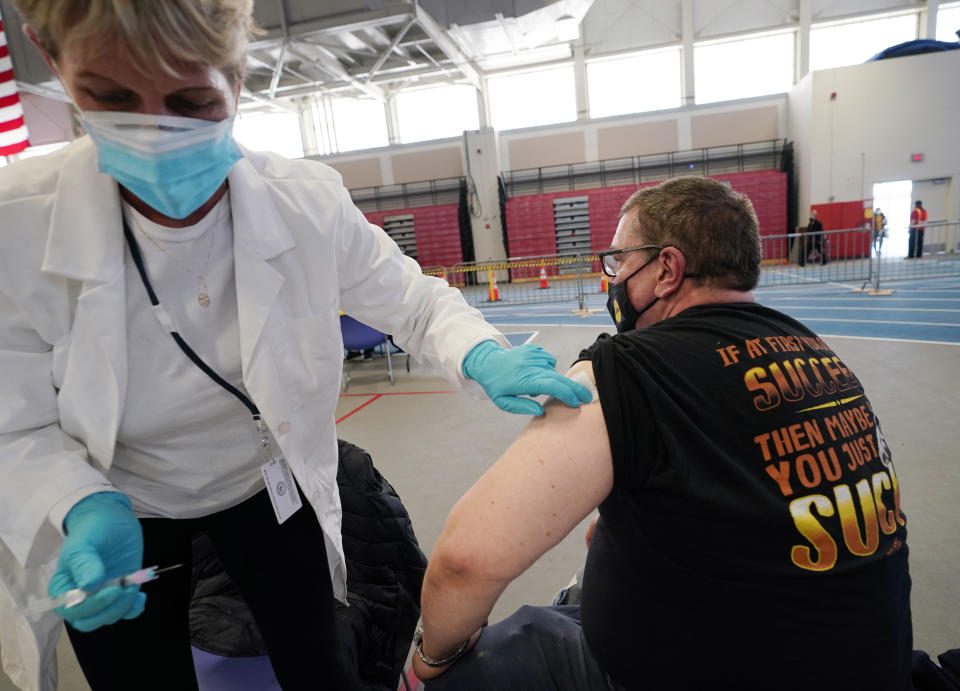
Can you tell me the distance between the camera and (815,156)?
12781 mm

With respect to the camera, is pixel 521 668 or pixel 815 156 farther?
pixel 815 156

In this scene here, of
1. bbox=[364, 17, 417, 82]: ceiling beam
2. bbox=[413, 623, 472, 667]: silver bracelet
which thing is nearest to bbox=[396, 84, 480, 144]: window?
bbox=[364, 17, 417, 82]: ceiling beam

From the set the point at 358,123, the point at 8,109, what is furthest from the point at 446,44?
the point at 8,109

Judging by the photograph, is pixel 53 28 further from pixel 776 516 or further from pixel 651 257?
pixel 776 516

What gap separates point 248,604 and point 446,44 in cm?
1172

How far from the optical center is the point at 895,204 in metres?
12.9

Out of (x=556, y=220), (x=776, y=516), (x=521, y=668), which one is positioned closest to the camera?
(x=776, y=516)

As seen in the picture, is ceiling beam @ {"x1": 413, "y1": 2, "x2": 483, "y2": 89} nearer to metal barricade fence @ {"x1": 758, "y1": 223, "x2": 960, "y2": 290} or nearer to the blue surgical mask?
metal barricade fence @ {"x1": 758, "y1": 223, "x2": 960, "y2": 290}

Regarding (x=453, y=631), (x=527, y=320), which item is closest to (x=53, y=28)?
(x=453, y=631)

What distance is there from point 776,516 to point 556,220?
588 inches

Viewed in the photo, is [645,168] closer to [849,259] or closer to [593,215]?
[593,215]

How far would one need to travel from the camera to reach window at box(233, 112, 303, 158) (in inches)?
677

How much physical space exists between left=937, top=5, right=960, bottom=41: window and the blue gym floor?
950cm

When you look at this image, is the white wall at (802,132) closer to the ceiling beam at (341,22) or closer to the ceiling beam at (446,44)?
the ceiling beam at (446,44)
